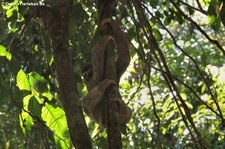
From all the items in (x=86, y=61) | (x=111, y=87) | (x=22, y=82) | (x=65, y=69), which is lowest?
(x=111, y=87)

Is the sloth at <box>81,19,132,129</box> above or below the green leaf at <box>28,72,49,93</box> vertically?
below

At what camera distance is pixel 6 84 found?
5.69 feet

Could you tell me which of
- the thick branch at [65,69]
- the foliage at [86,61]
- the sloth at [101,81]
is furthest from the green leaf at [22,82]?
the sloth at [101,81]

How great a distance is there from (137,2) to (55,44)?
28 cm

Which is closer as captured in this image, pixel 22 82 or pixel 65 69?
pixel 65 69

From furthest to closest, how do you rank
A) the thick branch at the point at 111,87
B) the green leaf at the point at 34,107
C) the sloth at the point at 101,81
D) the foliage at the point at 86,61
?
the green leaf at the point at 34,107 < the foliage at the point at 86,61 < the sloth at the point at 101,81 < the thick branch at the point at 111,87

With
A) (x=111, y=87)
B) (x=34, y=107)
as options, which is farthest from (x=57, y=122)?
(x=111, y=87)

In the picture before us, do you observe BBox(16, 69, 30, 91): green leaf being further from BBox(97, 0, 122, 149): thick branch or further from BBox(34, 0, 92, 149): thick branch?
BBox(97, 0, 122, 149): thick branch

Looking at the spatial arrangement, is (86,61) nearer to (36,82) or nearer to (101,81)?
(36,82)

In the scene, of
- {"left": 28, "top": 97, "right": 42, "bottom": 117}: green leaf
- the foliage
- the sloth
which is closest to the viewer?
the sloth

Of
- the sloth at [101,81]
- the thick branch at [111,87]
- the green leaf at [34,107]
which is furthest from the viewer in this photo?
the green leaf at [34,107]

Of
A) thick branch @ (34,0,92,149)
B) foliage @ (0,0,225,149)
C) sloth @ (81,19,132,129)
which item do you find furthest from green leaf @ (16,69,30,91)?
sloth @ (81,19,132,129)

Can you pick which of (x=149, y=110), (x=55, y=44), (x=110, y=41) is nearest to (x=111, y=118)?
(x=110, y=41)

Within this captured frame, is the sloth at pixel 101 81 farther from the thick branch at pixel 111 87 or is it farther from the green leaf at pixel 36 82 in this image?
the green leaf at pixel 36 82
